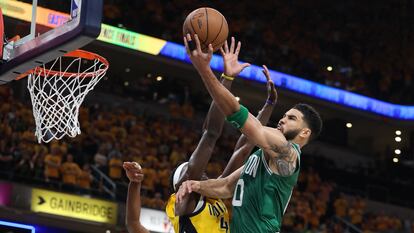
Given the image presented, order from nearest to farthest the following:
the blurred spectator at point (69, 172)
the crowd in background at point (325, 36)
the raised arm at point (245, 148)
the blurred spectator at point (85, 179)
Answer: the raised arm at point (245, 148) < the blurred spectator at point (69, 172) < the blurred spectator at point (85, 179) < the crowd in background at point (325, 36)

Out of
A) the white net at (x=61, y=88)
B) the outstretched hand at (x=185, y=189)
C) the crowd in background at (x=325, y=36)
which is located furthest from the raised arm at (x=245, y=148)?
the crowd in background at (x=325, y=36)

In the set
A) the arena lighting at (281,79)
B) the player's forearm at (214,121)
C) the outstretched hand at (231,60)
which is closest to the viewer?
the outstretched hand at (231,60)

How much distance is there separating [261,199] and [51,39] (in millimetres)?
1549

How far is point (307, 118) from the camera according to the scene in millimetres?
4105

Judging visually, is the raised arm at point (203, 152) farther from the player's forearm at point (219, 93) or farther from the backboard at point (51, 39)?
the backboard at point (51, 39)

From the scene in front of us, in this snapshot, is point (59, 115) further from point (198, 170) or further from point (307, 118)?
point (307, 118)

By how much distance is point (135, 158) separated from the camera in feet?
43.9

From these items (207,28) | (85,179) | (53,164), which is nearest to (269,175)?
(207,28)

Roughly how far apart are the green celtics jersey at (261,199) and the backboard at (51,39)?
1.10 m

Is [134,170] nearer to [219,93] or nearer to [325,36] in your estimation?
[219,93]

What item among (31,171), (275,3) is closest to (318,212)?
(31,171)

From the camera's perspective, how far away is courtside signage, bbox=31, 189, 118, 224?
446 inches

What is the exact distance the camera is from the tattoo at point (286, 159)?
3900mm

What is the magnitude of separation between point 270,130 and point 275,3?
57.8 ft
